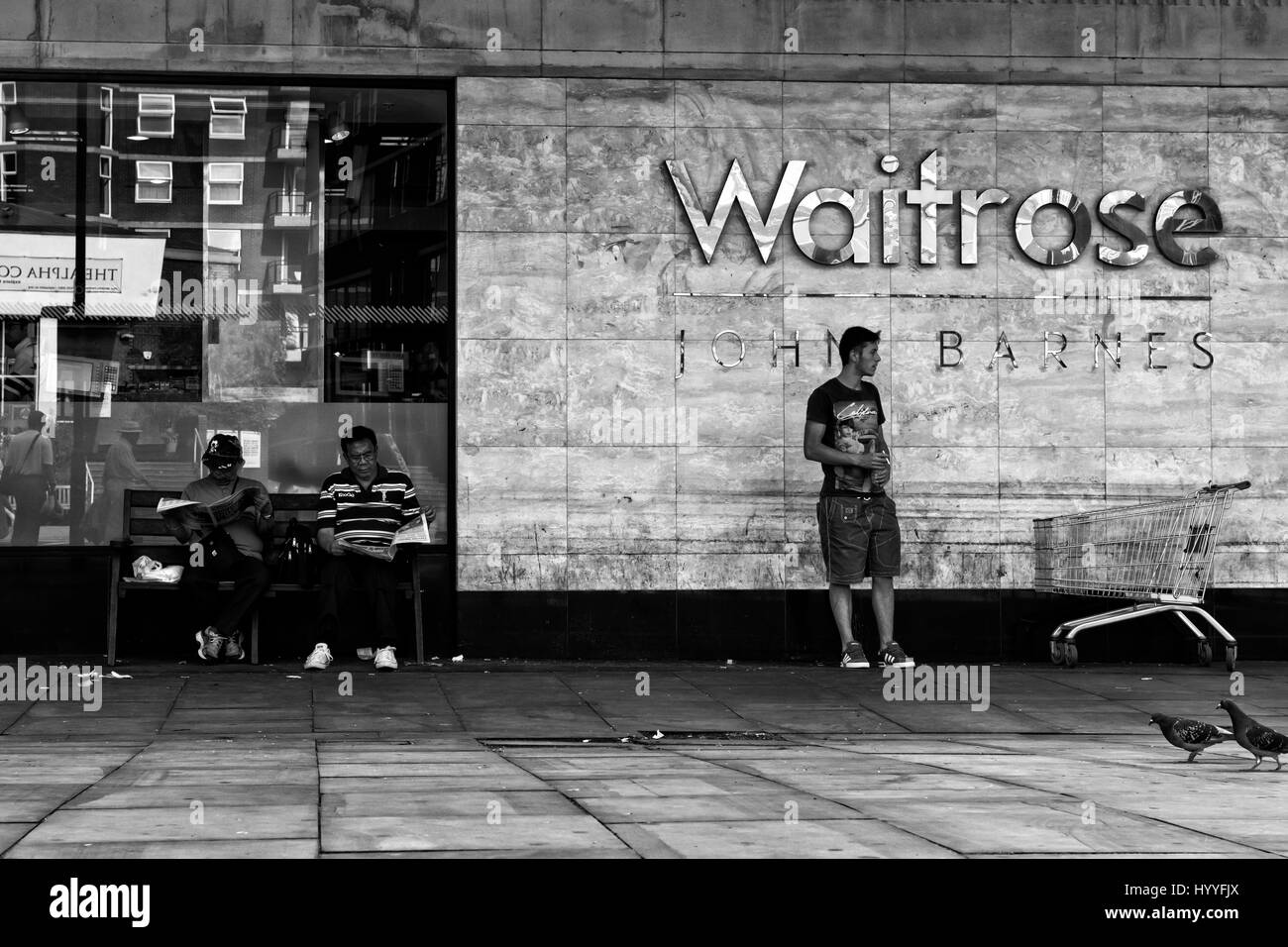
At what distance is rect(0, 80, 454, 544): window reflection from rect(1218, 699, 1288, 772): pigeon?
5551mm

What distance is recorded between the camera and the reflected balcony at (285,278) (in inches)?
446

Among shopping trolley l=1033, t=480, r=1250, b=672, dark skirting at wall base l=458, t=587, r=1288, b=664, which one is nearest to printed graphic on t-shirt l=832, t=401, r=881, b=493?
dark skirting at wall base l=458, t=587, r=1288, b=664

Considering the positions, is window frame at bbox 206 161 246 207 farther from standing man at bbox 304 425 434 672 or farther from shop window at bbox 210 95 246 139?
standing man at bbox 304 425 434 672

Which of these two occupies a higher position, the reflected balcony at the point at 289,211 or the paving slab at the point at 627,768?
the reflected balcony at the point at 289,211

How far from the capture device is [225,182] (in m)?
11.3

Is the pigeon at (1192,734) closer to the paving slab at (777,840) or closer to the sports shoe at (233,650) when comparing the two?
the paving slab at (777,840)

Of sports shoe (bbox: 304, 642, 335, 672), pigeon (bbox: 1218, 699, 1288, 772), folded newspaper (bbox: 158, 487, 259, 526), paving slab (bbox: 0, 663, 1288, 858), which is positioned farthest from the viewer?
folded newspaper (bbox: 158, 487, 259, 526)

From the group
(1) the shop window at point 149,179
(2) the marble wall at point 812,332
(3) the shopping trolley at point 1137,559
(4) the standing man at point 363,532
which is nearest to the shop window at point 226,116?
(1) the shop window at point 149,179

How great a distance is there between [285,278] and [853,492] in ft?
12.8

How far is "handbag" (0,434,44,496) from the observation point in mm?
11070

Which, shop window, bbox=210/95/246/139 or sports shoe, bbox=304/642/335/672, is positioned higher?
shop window, bbox=210/95/246/139

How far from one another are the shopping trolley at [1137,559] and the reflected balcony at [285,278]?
4.98 m

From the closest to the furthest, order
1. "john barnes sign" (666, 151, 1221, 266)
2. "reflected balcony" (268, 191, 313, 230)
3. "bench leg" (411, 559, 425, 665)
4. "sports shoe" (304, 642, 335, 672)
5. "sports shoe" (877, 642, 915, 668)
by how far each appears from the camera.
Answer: "sports shoe" (304, 642, 335, 672) → "sports shoe" (877, 642, 915, 668) → "bench leg" (411, 559, 425, 665) → "john barnes sign" (666, 151, 1221, 266) → "reflected balcony" (268, 191, 313, 230)

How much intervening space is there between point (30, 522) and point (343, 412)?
206cm
